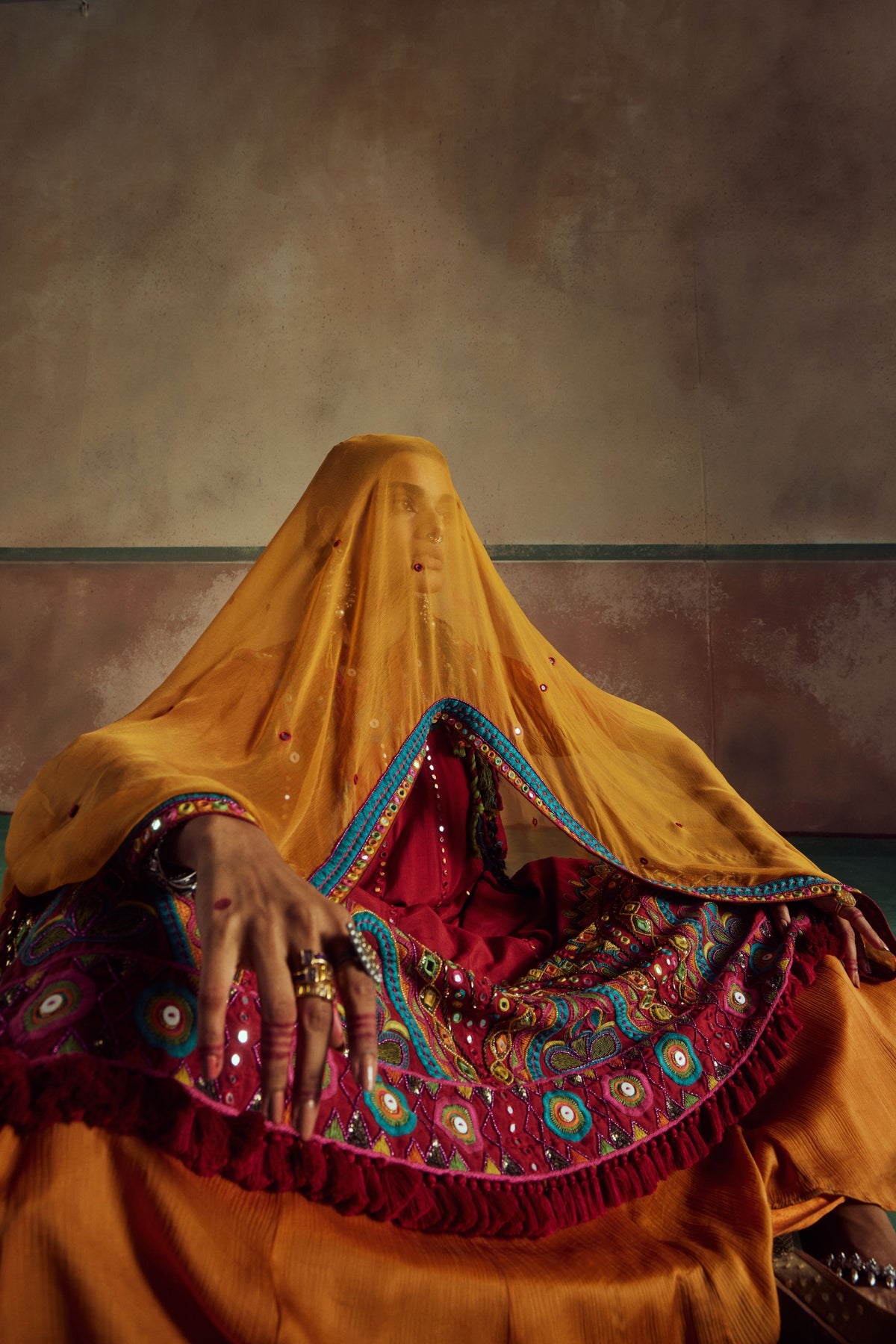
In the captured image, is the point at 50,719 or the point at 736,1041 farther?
the point at 50,719

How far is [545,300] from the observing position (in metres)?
4.40

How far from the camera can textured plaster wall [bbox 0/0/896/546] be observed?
4.25 meters

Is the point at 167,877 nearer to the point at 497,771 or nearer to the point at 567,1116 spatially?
the point at 567,1116

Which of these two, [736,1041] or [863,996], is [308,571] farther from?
[863,996]

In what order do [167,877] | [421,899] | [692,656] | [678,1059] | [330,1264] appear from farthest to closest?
[692,656], [421,899], [678,1059], [167,877], [330,1264]

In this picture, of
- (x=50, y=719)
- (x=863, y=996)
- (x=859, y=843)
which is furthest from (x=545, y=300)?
(x=863, y=996)

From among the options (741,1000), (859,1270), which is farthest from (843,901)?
(859,1270)

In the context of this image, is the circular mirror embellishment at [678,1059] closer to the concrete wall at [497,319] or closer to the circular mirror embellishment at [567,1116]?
the circular mirror embellishment at [567,1116]

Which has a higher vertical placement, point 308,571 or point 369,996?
point 308,571

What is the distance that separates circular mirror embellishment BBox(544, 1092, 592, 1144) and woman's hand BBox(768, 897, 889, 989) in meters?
0.49

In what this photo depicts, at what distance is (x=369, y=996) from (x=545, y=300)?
4.22 m

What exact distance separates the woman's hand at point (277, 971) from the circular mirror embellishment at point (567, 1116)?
45 centimetres

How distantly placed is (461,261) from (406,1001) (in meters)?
4.09

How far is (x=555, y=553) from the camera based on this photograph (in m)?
4.34
